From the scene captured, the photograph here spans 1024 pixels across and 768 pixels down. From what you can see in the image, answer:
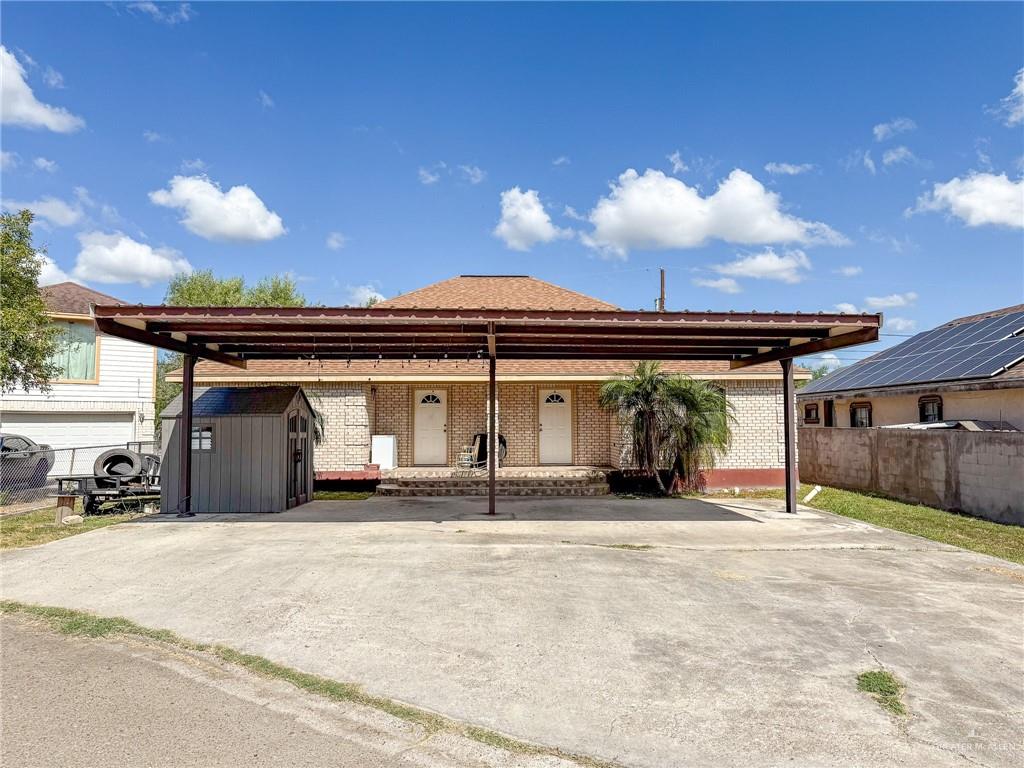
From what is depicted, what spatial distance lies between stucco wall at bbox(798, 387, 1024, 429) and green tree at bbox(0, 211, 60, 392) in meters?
20.8

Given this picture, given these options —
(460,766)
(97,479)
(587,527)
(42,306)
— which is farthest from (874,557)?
(42,306)

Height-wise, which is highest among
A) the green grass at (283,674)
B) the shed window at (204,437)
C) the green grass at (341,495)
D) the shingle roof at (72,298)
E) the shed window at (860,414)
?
the shingle roof at (72,298)

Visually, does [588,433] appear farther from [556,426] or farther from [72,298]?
[72,298]

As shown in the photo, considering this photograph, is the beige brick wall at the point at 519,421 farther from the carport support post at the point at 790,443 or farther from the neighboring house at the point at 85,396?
the neighboring house at the point at 85,396

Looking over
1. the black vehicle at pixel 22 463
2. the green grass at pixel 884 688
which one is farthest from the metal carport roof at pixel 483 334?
the green grass at pixel 884 688

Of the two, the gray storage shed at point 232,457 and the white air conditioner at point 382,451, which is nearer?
the gray storage shed at point 232,457

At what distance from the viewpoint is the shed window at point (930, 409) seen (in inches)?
631

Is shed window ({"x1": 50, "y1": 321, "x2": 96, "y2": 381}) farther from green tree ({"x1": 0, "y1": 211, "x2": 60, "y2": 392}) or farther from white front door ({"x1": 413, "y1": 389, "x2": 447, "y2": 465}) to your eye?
white front door ({"x1": 413, "y1": 389, "x2": 447, "y2": 465})

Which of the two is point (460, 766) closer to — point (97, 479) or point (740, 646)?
point (740, 646)

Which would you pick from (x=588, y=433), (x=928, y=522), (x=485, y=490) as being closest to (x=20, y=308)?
(x=485, y=490)

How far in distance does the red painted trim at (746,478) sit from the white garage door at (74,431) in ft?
54.5

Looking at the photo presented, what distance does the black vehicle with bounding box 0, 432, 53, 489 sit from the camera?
12.6 m

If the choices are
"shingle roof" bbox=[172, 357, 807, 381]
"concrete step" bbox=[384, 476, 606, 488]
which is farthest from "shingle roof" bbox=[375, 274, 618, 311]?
"concrete step" bbox=[384, 476, 606, 488]

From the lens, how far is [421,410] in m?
17.2
